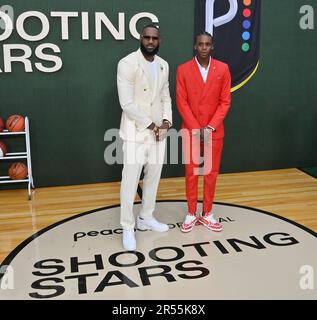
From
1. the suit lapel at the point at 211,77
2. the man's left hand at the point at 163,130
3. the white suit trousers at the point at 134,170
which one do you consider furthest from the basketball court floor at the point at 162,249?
the suit lapel at the point at 211,77

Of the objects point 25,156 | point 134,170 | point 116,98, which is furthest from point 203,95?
point 25,156

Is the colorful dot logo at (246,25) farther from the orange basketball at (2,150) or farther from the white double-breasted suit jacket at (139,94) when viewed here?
the orange basketball at (2,150)

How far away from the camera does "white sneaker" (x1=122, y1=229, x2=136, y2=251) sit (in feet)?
10.0

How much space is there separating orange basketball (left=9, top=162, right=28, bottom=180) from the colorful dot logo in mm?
2844

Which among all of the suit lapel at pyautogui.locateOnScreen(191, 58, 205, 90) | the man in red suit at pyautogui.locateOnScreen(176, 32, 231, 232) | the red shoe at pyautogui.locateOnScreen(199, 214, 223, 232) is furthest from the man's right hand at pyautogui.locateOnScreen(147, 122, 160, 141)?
the red shoe at pyautogui.locateOnScreen(199, 214, 223, 232)

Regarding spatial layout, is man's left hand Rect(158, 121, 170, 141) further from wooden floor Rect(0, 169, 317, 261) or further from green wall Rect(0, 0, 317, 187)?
green wall Rect(0, 0, 317, 187)

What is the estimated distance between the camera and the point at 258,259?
289cm

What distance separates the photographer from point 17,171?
4246 mm

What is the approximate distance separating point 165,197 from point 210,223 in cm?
91

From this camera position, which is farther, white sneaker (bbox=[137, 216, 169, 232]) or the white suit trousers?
white sneaker (bbox=[137, 216, 169, 232])

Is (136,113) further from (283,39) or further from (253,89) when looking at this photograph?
(283,39)

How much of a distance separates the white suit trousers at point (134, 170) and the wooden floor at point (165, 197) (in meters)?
0.87

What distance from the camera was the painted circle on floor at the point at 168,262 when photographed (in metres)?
2.51

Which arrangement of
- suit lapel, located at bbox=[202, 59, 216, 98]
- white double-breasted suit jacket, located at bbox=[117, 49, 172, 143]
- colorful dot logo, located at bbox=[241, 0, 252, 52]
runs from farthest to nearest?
colorful dot logo, located at bbox=[241, 0, 252, 52], suit lapel, located at bbox=[202, 59, 216, 98], white double-breasted suit jacket, located at bbox=[117, 49, 172, 143]
